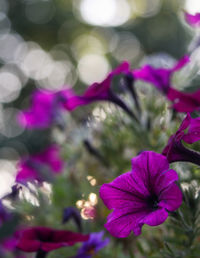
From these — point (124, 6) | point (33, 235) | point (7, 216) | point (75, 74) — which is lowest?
point (75, 74)

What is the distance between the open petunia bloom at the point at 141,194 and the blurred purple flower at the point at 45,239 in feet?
0.35

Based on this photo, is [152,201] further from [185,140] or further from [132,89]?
[132,89]

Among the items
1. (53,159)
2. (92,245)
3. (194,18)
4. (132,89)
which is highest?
(194,18)

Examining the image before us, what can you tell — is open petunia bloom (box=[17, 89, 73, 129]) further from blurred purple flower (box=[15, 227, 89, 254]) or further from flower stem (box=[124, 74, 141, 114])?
blurred purple flower (box=[15, 227, 89, 254])

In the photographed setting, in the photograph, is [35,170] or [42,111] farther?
[42,111]

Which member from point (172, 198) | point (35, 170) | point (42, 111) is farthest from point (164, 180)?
point (42, 111)

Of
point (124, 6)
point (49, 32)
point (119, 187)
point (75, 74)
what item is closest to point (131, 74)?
point (119, 187)

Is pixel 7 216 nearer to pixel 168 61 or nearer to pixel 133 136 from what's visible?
pixel 133 136

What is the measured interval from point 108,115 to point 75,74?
7.21ft

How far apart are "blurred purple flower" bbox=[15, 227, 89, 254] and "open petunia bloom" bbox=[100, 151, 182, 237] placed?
11 centimetres

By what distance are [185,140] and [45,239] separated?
0.22 metres

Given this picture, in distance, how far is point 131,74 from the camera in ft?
1.74

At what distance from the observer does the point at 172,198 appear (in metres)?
0.33

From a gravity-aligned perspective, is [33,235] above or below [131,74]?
below
